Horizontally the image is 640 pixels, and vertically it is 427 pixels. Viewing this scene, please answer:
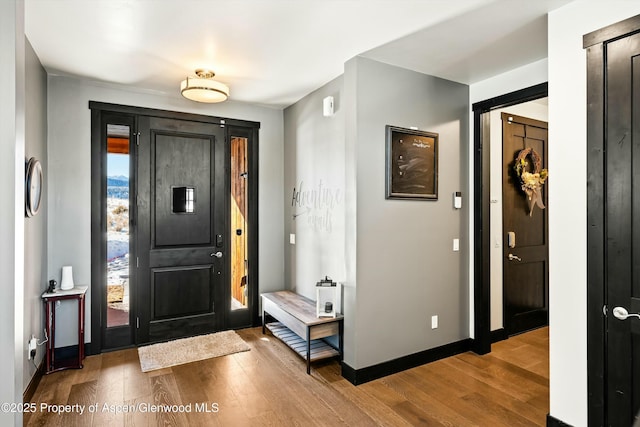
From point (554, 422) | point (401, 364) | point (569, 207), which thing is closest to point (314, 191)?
point (401, 364)

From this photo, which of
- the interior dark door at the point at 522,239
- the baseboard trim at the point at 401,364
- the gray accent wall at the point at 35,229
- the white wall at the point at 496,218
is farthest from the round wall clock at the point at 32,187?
the interior dark door at the point at 522,239

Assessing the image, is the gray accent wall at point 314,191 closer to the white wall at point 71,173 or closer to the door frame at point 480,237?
the door frame at point 480,237

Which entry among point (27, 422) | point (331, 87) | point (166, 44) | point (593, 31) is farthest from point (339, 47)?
point (27, 422)

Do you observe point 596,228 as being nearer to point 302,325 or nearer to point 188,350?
point 302,325

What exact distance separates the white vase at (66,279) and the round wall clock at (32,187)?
2.24ft

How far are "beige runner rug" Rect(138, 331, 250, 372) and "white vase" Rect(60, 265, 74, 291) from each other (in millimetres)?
922

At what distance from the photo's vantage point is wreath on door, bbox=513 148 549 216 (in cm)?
405

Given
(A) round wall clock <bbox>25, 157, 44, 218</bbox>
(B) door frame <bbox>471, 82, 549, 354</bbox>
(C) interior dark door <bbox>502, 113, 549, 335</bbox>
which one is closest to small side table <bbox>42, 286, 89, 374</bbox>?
(A) round wall clock <bbox>25, 157, 44, 218</bbox>

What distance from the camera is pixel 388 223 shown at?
316cm

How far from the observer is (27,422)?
245 centimetres

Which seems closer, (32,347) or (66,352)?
(32,347)

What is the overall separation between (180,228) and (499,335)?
12.0ft

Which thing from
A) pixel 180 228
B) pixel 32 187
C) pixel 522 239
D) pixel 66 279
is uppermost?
pixel 32 187

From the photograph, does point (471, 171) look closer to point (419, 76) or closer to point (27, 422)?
point (419, 76)
